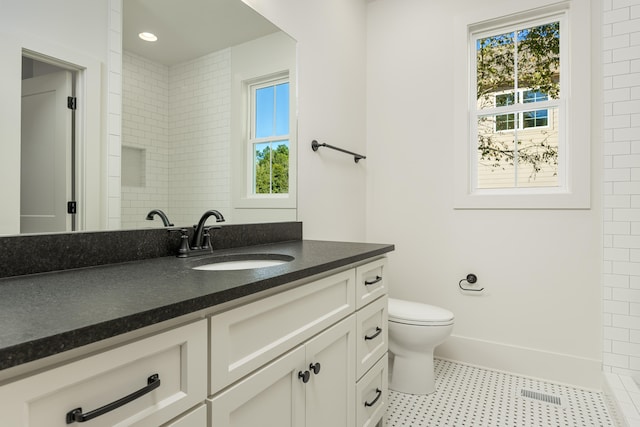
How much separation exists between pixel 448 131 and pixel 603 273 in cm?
126

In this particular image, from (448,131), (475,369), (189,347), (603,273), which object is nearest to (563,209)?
(603,273)

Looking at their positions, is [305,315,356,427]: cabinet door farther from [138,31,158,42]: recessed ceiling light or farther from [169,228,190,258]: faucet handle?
[138,31,158,42]: recessed ceiling light

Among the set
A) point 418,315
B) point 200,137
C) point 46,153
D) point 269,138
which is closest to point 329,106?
point 269,138

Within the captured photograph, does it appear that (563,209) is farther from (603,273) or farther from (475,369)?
(475,369)

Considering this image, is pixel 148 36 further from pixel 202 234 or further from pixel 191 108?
pixel 202 234

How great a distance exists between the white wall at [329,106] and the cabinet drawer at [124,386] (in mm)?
1383

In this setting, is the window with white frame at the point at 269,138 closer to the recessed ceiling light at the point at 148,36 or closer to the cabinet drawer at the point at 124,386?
the recessed ceiling light at the point at 148,36

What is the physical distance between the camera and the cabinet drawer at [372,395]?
1.45 meters

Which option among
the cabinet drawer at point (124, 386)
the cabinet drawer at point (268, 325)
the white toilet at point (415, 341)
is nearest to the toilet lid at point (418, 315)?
the white toilet at point (415, 341)

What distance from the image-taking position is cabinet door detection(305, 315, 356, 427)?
112 cm

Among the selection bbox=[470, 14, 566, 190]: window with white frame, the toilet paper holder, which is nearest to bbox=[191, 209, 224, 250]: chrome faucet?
the toilet paper holder

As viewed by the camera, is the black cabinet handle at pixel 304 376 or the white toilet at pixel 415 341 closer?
the black cabinet handle at pixel 304 376

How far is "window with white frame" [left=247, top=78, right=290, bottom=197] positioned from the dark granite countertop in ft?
2.23

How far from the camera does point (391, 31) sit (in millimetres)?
2748
